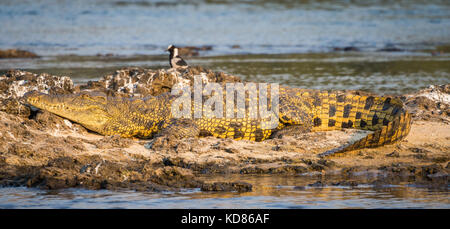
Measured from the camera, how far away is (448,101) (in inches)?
372

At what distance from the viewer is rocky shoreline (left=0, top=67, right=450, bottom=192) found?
585cm

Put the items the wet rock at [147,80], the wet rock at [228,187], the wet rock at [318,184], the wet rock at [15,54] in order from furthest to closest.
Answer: the wet rock at [15,54]
the wet rock at [147,80]
the wet rock at [318,184]
the wet rock at [228,187]

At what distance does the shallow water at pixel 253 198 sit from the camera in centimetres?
515

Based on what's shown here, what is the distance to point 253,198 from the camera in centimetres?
537

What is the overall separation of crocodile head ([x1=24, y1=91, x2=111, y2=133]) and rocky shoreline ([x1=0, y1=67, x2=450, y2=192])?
0.33ft

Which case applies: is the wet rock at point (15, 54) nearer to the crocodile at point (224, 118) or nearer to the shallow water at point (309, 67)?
the shallow water at point (309, 67)

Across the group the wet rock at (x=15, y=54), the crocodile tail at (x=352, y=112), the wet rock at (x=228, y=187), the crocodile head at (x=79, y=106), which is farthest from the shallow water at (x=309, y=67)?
the wet rock at (x=228, y=187)

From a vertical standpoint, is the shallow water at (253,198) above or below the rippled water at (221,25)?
below

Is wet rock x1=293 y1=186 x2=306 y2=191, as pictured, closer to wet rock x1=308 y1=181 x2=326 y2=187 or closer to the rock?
wet rock x1=308 y1=181 x2=326 y2=187

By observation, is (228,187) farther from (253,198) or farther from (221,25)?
(221,25)

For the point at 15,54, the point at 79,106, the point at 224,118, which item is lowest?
the point at 224,118

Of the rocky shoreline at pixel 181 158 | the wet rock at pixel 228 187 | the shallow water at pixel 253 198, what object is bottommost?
the shallow water at pixel 253 198

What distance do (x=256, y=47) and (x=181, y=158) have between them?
14.0 m

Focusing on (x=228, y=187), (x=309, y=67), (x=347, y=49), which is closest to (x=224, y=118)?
(x=228, y=187)
